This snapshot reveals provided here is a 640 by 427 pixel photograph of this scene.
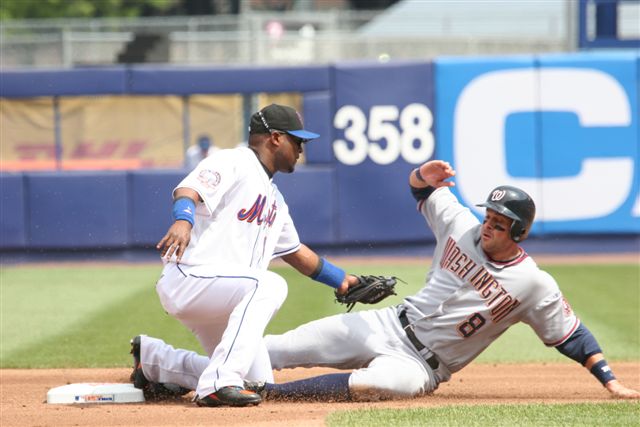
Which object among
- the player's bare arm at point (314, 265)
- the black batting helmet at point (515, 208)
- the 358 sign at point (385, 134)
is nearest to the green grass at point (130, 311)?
Answer: the 358 sign at point (385, 134)

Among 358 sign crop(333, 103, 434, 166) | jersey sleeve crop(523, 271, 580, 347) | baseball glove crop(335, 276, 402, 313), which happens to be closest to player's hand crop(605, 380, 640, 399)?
jersey sleeve crop(523, 271, 580, 347)

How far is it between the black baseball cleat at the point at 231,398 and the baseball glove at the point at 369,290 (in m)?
0.88

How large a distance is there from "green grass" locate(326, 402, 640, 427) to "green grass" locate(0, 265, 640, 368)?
242cm

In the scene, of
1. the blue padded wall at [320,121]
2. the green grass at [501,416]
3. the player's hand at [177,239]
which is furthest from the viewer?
the blue padded wall at [320,121]

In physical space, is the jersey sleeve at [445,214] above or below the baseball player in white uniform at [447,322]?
above

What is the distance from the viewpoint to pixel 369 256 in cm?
1380

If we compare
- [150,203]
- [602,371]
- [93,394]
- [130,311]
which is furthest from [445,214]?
[150,203]

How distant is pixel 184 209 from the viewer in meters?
5.01

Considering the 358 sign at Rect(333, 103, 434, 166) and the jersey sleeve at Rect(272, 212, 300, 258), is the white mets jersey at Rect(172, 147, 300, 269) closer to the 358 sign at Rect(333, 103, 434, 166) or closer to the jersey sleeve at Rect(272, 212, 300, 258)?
the jersey sleeve at Rect(272, 212, 300, 258)

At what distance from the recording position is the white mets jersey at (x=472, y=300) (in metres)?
5.39

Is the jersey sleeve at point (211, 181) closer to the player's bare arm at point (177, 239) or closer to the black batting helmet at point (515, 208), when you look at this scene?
the player's bare arm at point (177, 239)

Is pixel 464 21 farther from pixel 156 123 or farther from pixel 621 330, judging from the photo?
pixel 621 330

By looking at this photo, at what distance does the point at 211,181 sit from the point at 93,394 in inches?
52.0

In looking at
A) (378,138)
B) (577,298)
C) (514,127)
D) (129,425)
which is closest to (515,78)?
(514,127)
